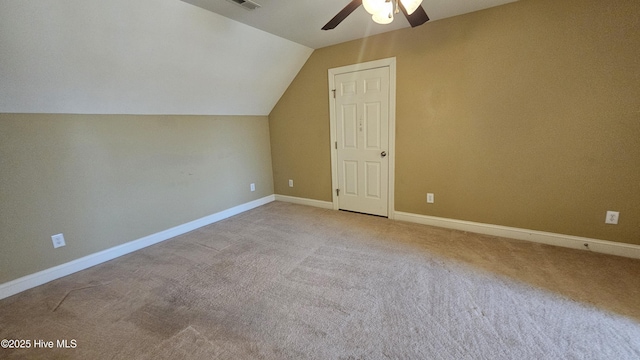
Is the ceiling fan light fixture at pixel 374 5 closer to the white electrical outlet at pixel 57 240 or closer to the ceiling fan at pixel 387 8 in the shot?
the ceiling fan at pixel 387 8

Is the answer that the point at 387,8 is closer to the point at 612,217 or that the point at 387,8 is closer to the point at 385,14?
the point at 385,14

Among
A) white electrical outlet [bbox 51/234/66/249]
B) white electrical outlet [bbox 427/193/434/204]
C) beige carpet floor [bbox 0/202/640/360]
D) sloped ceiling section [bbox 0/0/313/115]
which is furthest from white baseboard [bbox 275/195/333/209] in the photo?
white electrical outlet [bbox 51/234/66/249]

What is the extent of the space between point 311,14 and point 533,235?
10.5ft

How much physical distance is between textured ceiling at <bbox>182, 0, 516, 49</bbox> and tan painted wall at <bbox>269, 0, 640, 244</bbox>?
6.6 inches

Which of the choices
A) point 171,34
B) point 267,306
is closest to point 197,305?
point 267,306

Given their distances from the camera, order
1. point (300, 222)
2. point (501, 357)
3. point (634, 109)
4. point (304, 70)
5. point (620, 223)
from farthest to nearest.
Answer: point (304, 70) → point (300, 222) → point (620, 223) → point (634, 109) → point (501, 357)

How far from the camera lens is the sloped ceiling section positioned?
1.85 m

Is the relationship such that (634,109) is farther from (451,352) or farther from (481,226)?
(451,352)

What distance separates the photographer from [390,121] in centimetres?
329

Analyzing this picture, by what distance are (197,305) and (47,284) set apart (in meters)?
1.54

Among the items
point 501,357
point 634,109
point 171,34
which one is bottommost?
point 501,357

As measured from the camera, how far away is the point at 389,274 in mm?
2248

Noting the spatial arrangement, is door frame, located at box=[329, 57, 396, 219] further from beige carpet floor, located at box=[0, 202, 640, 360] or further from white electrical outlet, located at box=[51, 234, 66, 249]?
white electrical outlet, located at box=[51, 234, 66, 249]

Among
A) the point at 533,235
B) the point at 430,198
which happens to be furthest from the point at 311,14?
the point at 533,235
